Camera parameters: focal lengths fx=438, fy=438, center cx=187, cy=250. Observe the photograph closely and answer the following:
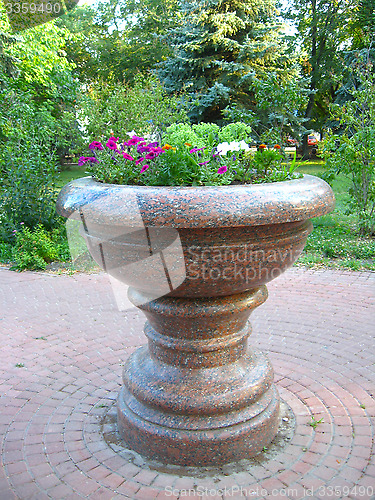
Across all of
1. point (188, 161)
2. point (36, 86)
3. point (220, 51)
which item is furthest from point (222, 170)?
point (36, 86)

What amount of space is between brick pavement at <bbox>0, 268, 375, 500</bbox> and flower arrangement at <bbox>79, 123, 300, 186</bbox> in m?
1.49

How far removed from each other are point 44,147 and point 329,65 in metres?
20.1

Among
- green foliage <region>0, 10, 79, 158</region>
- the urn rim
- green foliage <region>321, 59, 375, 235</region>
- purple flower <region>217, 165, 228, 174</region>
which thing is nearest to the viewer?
the urn rim

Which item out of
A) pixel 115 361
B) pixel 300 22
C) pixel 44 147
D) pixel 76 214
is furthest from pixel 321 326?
pixel 300 22

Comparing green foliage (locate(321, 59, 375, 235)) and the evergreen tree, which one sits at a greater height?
the evergreen tree

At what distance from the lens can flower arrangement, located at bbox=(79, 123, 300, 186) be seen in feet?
7.08

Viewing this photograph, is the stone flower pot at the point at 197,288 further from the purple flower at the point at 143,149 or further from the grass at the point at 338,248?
the grass at the point at 338,248

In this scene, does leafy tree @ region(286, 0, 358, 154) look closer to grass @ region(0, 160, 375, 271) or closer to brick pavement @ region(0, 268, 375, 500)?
grass @ region(0, 160, 375, 271)

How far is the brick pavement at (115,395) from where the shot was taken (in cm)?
Answer: 216

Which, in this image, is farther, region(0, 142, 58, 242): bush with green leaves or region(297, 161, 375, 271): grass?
region(0, 142, 58, 242): bush with green leaves

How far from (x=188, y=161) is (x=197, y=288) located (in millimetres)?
629

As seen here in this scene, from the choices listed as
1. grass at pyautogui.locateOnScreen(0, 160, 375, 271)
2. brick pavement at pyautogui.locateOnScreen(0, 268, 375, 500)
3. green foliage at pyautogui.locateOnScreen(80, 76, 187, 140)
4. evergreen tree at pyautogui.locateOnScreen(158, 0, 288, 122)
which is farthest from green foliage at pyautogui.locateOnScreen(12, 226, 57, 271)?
evergreen tree at pyautogui.locateOnScreen(158, 0, 288, 122)

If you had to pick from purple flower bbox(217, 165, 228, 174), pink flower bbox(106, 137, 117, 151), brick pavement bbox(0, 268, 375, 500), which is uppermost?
pink flower bbox(106, 137, 117, 151)

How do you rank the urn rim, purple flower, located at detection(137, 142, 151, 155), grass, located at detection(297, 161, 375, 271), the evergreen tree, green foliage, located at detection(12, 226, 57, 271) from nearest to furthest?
the urn rim
purple flower, located at detection(137, 142, 151, 155)
grass, located at detection(297, 161, 375, 271)
green foliage, located at detection(12, 226, 57, 271)
the evergreen tree
